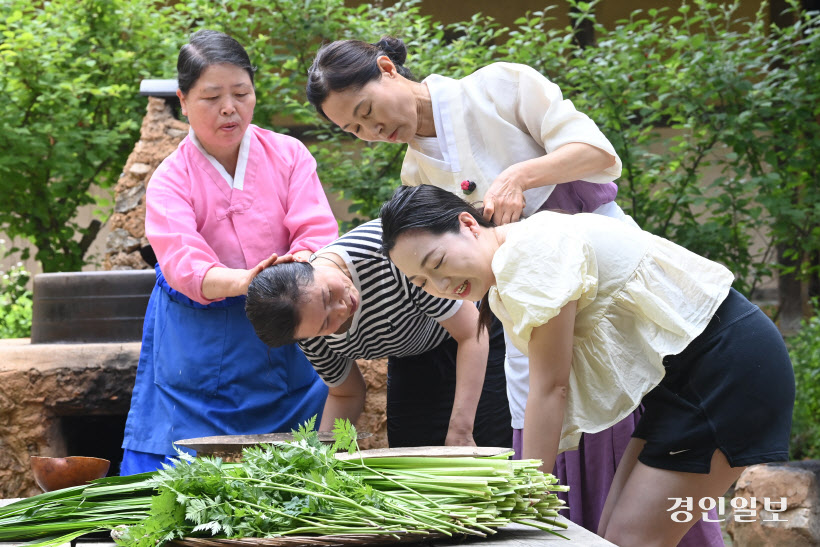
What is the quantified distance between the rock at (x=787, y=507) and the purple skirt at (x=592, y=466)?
1.71 metres

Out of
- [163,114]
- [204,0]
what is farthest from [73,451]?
[204,0]

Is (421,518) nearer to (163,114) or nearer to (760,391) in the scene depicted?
(760,391)

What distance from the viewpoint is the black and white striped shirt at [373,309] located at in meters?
2.89

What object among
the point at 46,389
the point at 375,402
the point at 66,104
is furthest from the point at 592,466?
the point at 66,104

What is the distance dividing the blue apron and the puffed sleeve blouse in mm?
1146

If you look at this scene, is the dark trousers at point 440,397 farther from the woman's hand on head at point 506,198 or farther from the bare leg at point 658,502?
the bare leg at point 658,502

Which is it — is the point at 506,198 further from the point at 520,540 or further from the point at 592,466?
the point at 520,540

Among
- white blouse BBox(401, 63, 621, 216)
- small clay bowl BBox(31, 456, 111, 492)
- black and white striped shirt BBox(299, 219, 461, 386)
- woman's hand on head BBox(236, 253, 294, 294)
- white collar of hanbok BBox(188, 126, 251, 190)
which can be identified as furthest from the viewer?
white collar of hanbok BBox(188, 126, 251, 190)

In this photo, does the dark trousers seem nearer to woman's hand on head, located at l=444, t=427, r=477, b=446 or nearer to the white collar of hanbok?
woman's hand on head, located at l=444, t=427, r=477, b=446

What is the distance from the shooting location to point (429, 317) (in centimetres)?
305

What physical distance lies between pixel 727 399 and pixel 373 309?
3.96 ft

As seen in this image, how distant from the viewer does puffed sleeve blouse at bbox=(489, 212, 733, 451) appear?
2.05 metres

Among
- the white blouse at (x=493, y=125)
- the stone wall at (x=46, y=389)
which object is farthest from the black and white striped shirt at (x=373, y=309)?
the stone wall at (x=46, y=389)

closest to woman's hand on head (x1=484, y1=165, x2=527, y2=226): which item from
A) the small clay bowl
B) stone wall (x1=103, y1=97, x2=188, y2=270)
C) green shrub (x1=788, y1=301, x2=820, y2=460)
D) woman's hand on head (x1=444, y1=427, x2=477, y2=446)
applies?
woman's hand on head (x1=444, y1=427, x2=477, y2=446)
